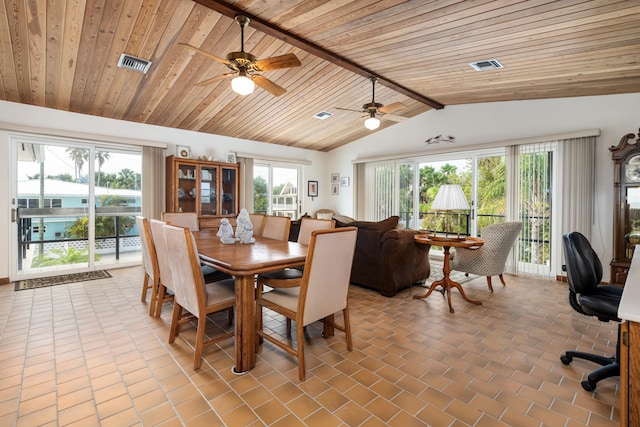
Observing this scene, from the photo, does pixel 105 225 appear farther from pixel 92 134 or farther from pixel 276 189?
pixel 276 189

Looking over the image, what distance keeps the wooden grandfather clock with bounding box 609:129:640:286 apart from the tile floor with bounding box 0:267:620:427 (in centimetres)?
136

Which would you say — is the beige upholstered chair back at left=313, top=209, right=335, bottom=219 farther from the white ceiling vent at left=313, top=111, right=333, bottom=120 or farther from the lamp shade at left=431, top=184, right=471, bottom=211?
the lamp shade at left=431, top=184, right=471, bottom=211

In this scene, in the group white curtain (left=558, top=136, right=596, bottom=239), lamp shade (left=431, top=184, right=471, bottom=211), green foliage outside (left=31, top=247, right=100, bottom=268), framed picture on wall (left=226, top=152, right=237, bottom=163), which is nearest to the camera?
lamp shade (left=431, top=184, right=471, bottom=211)

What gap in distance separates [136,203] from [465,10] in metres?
5.19

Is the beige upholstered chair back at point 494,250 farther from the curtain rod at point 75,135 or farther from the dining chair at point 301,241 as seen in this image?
the curtain rod at point 75,135

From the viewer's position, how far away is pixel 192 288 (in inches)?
80.5

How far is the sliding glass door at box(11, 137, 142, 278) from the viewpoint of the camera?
Result: 167 inches

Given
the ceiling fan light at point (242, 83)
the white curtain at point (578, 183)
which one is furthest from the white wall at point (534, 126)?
the ceiling fan light at point (242, 83)

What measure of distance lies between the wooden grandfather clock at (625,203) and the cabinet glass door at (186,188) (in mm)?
5987

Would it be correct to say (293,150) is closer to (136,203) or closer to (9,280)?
(136,203)

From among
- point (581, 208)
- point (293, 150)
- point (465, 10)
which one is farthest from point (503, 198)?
point (293, 150)

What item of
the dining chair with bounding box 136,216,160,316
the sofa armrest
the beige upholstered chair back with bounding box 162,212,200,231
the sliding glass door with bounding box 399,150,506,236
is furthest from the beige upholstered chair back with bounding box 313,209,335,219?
the dining chair with bounding box 136,216,160,316

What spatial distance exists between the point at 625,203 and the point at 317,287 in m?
4.16

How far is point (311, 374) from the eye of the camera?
2.03 meters
